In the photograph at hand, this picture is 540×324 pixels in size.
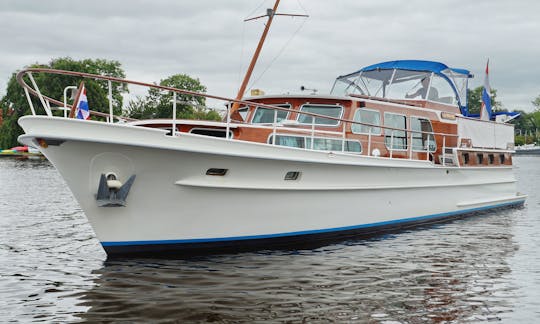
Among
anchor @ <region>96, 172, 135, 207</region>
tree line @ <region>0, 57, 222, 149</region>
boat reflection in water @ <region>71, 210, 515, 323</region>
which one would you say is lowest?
boat reflection in water @ <region>71, 210, 515, 323</region>

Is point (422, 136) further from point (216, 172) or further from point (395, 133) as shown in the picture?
point (216, 172)

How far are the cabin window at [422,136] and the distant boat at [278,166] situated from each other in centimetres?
3

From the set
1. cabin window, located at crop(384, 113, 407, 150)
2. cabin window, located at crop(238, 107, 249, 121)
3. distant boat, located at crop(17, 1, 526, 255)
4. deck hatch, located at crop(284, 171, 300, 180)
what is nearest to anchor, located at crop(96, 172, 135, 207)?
distant boat, located at crop(17, 1, 526, 255)

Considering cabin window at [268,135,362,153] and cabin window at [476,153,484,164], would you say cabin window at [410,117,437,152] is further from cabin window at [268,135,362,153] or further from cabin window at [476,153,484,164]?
cabin window at [268,135,362,153]

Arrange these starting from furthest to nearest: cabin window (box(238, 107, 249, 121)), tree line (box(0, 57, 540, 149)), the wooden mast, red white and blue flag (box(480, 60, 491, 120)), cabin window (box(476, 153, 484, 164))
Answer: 1. tree line (box(0, 57, 540, 149))
2. red white and blue flag (box(480, 60, 491, 120))
3. cabin window (box(476, 153, 484, 164))
4. the wooden mast
5. cabin window (box(238, 107, 249, 121))

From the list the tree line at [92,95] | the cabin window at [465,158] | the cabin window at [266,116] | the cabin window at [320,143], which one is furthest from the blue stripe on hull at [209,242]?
the tree line at [92,95]

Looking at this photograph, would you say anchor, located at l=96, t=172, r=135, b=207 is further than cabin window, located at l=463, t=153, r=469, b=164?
No

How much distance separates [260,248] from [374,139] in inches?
157

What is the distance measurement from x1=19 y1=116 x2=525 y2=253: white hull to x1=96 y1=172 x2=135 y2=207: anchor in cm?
12

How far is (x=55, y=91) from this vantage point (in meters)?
56.8

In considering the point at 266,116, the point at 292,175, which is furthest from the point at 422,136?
the point at 292,175

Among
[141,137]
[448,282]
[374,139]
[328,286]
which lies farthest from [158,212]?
[374,139]

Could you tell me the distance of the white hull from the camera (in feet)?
25.7

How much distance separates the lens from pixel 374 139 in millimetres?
12055
